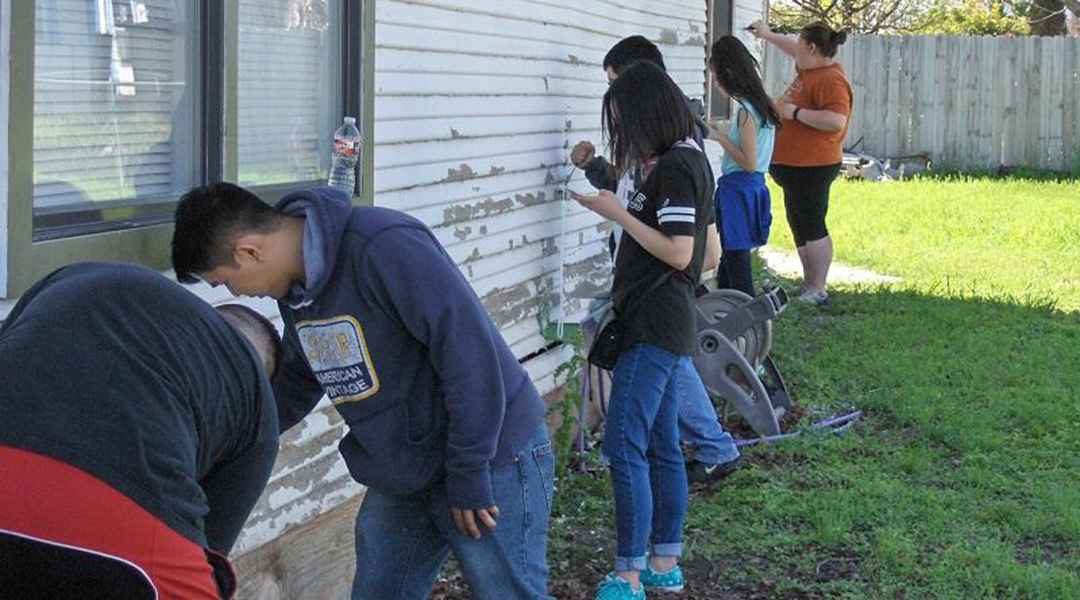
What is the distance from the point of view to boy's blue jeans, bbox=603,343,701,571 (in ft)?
16.6

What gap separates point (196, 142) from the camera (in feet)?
13.3

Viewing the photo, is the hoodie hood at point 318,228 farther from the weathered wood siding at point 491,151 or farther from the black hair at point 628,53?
the black hair at point 628,53

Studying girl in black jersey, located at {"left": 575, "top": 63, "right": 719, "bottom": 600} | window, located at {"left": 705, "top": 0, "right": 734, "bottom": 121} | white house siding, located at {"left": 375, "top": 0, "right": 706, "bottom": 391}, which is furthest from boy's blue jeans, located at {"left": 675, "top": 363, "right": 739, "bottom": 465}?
window, located at {"left": 705, "top": 0, "right": 734, "bottom": 121}

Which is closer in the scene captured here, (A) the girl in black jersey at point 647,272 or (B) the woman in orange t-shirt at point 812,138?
(A) the girl in black jersey at point 647,272

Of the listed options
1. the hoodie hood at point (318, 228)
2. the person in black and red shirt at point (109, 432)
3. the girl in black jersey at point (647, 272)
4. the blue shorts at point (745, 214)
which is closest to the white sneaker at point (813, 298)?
the blue shorts at point (745, 214)

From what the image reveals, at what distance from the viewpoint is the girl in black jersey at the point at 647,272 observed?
16.4 ft

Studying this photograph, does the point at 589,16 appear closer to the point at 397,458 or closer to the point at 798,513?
the point at 798,513

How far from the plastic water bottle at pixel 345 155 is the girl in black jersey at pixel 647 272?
82 cm

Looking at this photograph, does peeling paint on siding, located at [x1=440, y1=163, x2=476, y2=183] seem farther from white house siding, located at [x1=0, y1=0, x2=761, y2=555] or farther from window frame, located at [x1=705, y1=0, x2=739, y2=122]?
window frame, located at [x1=705, y1=0, x2=739, y2=122]

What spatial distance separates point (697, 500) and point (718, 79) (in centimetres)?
245

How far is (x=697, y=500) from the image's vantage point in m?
6.66

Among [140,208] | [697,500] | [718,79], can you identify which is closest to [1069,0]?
[718,79]

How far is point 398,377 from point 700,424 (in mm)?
3156

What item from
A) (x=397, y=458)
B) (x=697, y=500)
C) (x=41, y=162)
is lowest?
(x=697, y=500)
